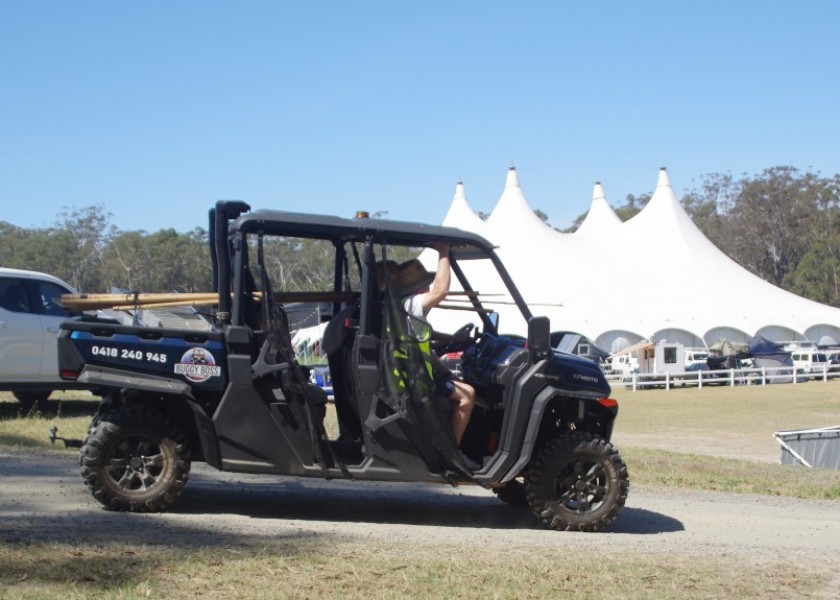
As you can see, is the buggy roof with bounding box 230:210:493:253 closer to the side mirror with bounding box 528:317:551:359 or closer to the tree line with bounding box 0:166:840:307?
the side mirror with bounding box 528:317:551:359

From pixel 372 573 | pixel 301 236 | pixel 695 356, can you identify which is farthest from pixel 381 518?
pixel 695 356

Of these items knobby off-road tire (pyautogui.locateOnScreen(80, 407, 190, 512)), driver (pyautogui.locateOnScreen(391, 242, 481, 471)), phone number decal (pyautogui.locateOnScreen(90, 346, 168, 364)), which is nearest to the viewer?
knobby off-road tire (pyautogui.locateOnScreen(80, 407, 190, 512))

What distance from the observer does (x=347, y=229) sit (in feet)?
26.5

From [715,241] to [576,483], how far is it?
93.2 metres

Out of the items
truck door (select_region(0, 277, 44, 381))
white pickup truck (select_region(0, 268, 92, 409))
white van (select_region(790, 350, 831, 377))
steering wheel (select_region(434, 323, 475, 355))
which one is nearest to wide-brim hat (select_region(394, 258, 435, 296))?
steering wheel (select_region(434, 323, 475, 355))

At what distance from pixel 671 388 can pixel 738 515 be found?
36.0 m

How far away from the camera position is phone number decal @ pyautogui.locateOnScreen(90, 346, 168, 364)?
25.9 feet

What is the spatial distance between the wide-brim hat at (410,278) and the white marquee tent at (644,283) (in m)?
40.4

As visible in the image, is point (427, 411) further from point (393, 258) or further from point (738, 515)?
point (738, 515)

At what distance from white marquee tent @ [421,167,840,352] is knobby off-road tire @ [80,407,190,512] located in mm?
41124

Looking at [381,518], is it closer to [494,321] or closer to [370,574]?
[494,321]

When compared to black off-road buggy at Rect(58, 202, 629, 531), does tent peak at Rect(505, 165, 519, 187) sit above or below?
above

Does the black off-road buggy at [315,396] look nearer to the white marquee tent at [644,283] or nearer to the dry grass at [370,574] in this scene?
the dry grass at [370,574]

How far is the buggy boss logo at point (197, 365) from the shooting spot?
7.92 m
